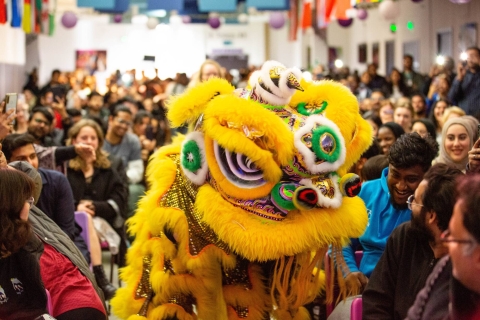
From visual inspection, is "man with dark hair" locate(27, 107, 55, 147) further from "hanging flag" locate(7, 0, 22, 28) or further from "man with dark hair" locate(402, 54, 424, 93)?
"man with dark hair" locate(402, 54, 424, 93)

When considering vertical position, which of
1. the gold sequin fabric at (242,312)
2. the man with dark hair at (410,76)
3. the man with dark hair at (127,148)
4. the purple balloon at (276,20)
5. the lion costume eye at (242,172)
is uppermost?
the purple balloon at (276,20)

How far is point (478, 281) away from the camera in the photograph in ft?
6.02

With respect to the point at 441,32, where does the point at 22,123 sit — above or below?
below

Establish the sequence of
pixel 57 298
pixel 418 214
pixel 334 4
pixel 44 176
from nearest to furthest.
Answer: pixel 418 214, pixel 57 298, pixel 44 176, pixel 334 4

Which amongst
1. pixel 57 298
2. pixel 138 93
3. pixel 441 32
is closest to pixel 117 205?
pixel 57 298

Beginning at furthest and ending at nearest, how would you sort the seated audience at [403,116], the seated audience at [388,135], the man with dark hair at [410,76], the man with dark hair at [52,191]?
1. the man with dark hair at [410,76]
2. the seated audience at [403,116]
3. the seated audience at [388,135]
4. the man with dark hair at [52,191]

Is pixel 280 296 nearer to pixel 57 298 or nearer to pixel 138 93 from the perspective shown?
pixel 57 298

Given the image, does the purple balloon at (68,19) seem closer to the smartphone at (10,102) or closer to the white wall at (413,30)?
the white wall at (413,30)

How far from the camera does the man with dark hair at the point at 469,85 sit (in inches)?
327

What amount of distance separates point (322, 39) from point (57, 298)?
64.0 feet

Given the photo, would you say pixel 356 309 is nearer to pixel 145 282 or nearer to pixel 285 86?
pixel 285 86

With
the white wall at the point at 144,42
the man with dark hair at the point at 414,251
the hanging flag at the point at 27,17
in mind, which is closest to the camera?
the man with dark hair at the point at 414,251

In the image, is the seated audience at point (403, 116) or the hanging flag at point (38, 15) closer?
the seated audience at point (403, 116)

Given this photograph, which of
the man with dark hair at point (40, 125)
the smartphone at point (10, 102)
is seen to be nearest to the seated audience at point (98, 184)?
the man with dark hair at point (40, 125)
